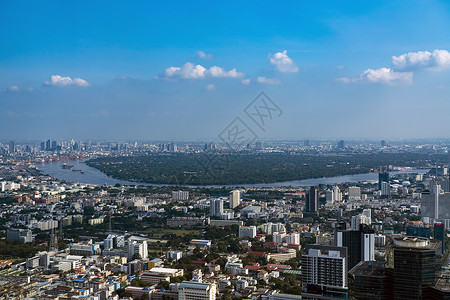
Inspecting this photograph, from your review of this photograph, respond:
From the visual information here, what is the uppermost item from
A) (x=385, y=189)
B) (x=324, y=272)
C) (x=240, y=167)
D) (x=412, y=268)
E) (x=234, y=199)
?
(x=412, y=268)

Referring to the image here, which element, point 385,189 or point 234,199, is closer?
point 234,199

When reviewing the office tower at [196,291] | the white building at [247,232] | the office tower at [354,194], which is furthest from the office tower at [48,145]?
the office tower at [196,291]

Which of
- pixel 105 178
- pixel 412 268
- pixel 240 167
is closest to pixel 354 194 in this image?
pixel 240 167

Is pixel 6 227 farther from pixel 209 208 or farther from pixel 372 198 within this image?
pixel 372 198

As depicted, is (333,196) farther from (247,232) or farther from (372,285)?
(372,285)

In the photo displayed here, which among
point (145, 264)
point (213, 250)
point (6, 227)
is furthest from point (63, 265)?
point (6, 227)

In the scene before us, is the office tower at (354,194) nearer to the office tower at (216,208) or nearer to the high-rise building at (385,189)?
the high-rise building at (385,189)

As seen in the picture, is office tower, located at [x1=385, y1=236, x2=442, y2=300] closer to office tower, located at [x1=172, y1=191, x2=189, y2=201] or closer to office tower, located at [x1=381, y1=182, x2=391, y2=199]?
office tower, located at [x1=172, y1=191, x2=189, y2=201]
